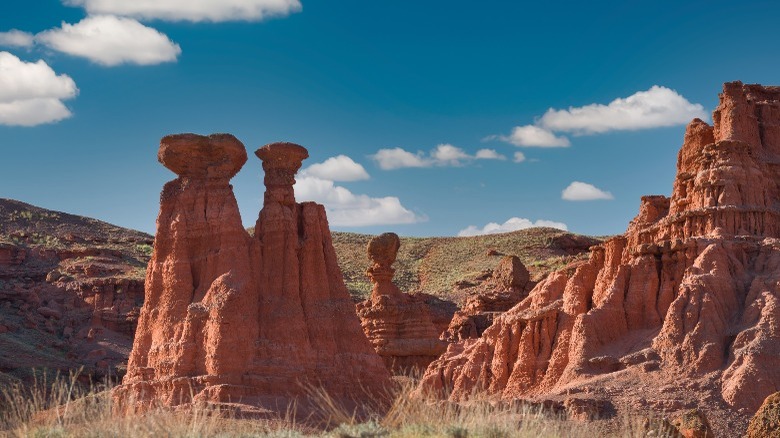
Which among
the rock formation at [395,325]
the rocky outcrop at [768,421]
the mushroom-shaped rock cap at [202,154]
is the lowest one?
the rocky outcrop at [768,421]

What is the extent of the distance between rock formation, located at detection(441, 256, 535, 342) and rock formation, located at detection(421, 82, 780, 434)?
1164 centimetres

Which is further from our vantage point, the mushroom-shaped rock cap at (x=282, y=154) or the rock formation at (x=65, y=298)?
the rock formation at (x=65, y=298)

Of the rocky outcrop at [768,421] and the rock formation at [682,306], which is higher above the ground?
the rock formation at [682,306]

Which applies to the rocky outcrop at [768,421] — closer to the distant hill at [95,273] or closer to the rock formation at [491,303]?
the rock formation at [491,303]

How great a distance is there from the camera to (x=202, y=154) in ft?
135

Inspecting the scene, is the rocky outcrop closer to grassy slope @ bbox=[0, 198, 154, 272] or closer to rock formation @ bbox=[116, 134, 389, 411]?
rock formation @ bbox=[116, 134, 389, 411]

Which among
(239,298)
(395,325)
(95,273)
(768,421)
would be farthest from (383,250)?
(768,421)

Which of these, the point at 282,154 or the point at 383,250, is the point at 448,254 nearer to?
the point at 383,250

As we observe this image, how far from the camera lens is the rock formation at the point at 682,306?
1449 inches

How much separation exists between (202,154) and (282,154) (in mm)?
2910

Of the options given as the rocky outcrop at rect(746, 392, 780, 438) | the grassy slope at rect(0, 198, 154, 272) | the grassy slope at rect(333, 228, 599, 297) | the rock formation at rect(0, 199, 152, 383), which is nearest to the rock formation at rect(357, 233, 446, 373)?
the rock formation at rect(0, 199, 152, 383)

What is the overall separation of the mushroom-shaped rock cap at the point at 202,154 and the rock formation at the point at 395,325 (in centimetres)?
1929

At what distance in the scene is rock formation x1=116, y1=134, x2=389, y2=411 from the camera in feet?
124

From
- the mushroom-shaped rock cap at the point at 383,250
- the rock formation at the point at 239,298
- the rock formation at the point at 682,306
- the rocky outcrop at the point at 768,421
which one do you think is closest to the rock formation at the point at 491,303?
the mushroom-shaped rock cap at the point at 383,250
